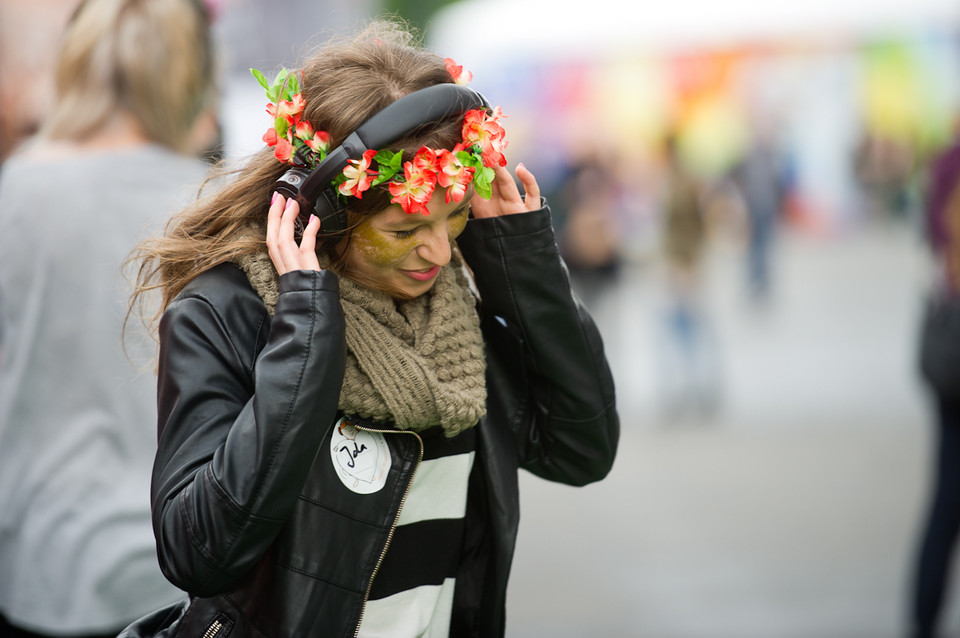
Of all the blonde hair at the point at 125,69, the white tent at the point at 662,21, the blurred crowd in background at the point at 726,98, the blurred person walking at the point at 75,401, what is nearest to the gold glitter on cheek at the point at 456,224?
the blurred person walking at the point at 75,401

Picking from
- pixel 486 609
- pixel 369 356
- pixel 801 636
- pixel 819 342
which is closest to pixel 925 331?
pixel 801 636

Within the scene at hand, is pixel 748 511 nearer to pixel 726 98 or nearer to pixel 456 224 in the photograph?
pixel 456 224

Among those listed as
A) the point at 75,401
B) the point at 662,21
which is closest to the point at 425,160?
the point at 75,401

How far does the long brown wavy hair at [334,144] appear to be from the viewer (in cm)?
186

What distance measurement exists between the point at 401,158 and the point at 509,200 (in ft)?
1.13

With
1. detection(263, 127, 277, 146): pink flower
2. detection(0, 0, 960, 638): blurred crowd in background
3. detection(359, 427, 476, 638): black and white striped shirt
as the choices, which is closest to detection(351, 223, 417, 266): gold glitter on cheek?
detection(263, 127, 277, 146): pink flower

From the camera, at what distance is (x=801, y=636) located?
185 inches

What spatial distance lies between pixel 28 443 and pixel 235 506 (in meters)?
1.16

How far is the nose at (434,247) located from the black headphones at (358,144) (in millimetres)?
141

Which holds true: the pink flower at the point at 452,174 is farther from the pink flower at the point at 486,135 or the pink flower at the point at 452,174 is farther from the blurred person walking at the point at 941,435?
the blurred person walking at the point at 941,435

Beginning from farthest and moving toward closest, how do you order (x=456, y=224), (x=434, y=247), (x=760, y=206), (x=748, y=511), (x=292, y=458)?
(x=760, y=206) < (x=748, y=511) < (x=456, y=224) < (x=434, y=247) < (x=292, y=458)

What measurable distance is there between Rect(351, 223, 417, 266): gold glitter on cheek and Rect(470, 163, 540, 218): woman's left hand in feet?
0.86

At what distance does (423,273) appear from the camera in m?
1.93

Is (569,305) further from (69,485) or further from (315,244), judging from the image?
(69,485)
